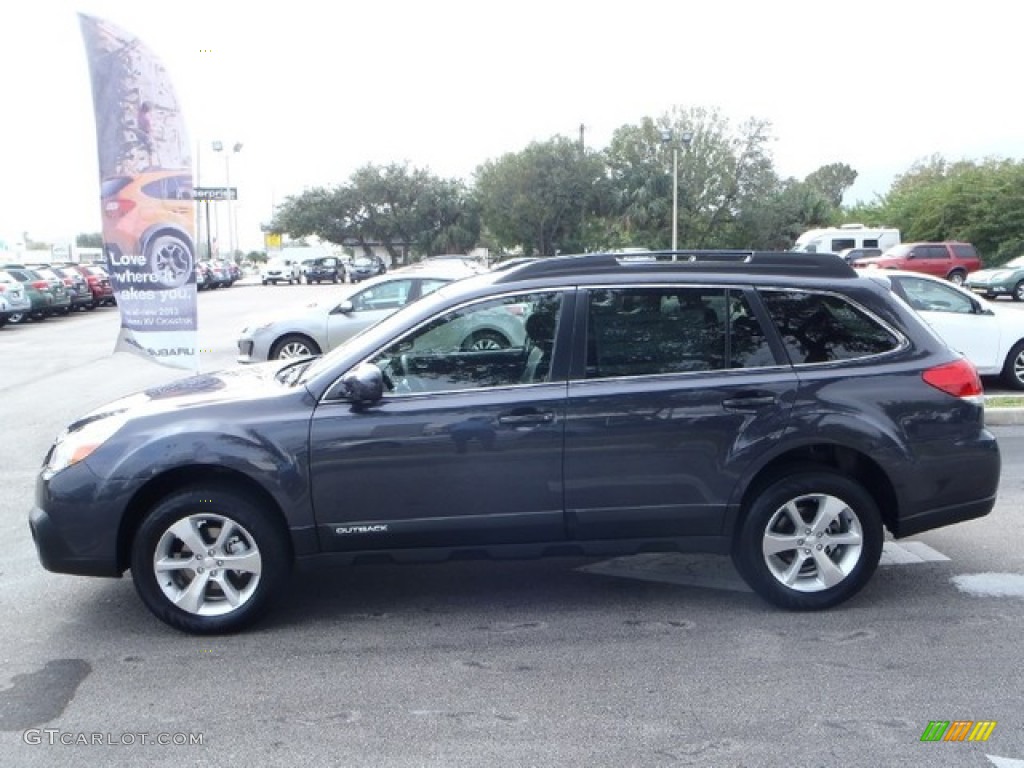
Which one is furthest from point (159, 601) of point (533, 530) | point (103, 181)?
point (103, 181)

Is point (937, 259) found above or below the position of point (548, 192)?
below

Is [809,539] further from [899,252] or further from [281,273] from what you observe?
[281,273]

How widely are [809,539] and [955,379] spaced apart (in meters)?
1.15

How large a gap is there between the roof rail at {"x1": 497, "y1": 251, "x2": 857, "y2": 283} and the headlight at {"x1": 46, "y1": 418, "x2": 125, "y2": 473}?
6.90ft

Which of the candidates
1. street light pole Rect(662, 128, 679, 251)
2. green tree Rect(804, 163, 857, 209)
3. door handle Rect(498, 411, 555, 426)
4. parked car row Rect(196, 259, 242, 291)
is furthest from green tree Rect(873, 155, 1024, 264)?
green tree Rect(804, 163, 857, 209)

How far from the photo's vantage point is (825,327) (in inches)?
213

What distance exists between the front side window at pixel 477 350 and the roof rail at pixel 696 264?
186mm

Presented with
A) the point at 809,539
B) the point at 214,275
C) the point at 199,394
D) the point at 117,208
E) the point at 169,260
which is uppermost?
the point at 117,208

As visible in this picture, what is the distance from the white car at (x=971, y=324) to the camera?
39.5 feet

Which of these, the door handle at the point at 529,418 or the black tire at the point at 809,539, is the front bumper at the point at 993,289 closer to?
the black tire at the point at 809,539

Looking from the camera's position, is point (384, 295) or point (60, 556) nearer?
point (60, 556)

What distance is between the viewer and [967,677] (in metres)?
4.51

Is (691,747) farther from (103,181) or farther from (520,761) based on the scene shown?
(103,181)

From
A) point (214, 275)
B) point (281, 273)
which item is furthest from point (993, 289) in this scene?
point (281, 273)
